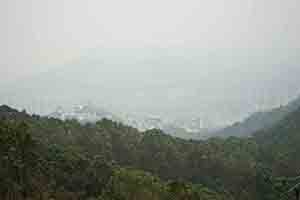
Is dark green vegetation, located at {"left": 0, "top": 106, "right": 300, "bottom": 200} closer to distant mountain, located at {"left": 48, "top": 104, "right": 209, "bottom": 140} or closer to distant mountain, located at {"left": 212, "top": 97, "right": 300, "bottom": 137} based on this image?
distant mountain, located at {"left": 212, "top": 97, "right": 300, "bottom": 137}

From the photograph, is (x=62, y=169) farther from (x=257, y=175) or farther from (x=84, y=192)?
(x=257, y=175)

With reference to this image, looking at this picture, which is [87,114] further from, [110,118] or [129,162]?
[129,162]

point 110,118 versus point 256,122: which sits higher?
point 256,122

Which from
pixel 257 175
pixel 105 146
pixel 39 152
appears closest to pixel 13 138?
pixel 39 152

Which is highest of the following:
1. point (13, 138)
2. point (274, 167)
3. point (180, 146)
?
point (13, 138)

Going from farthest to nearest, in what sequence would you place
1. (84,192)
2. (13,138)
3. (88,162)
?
(88,162) → (13,138) → (84,192)

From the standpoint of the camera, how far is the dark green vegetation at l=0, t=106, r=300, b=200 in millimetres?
26797

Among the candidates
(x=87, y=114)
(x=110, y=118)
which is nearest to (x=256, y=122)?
(x=110, y=118)

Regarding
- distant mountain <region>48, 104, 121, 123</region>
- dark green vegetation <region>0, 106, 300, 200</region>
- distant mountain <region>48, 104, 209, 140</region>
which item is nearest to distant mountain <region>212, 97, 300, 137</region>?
distant mountain <region>48, 104, 209, 140</region>

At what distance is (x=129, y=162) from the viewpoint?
40469mm

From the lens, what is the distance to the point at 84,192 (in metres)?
26.7

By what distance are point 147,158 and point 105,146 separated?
4.74m

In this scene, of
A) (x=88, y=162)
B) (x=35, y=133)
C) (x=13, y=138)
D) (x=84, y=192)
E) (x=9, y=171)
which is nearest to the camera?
(x=9, y=171)

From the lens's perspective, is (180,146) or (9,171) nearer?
(9,171)
